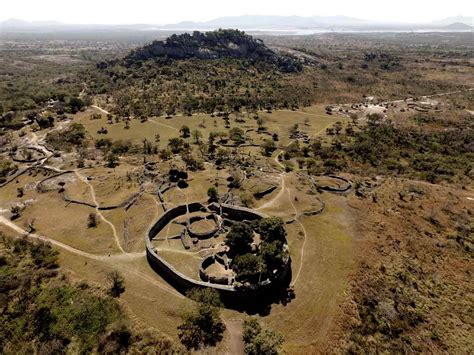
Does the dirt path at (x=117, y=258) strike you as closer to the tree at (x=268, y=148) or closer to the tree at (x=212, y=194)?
the tree at (x=212, y=194)

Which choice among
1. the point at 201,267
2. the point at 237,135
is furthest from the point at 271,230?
the point at 237,135

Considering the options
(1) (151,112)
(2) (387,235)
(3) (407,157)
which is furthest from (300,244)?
(1) (151,112)

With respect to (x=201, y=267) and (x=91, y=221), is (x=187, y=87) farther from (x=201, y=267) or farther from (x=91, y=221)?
(x=201, y=267)

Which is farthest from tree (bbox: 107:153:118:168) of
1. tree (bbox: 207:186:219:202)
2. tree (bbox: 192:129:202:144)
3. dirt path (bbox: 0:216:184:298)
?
tree (bbox: 207:186:219:202)

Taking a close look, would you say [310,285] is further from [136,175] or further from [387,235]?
[136,175]

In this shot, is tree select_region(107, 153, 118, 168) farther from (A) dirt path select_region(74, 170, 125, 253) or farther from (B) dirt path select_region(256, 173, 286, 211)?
(B) dirt path select_region(256, 173, 286, 211)
